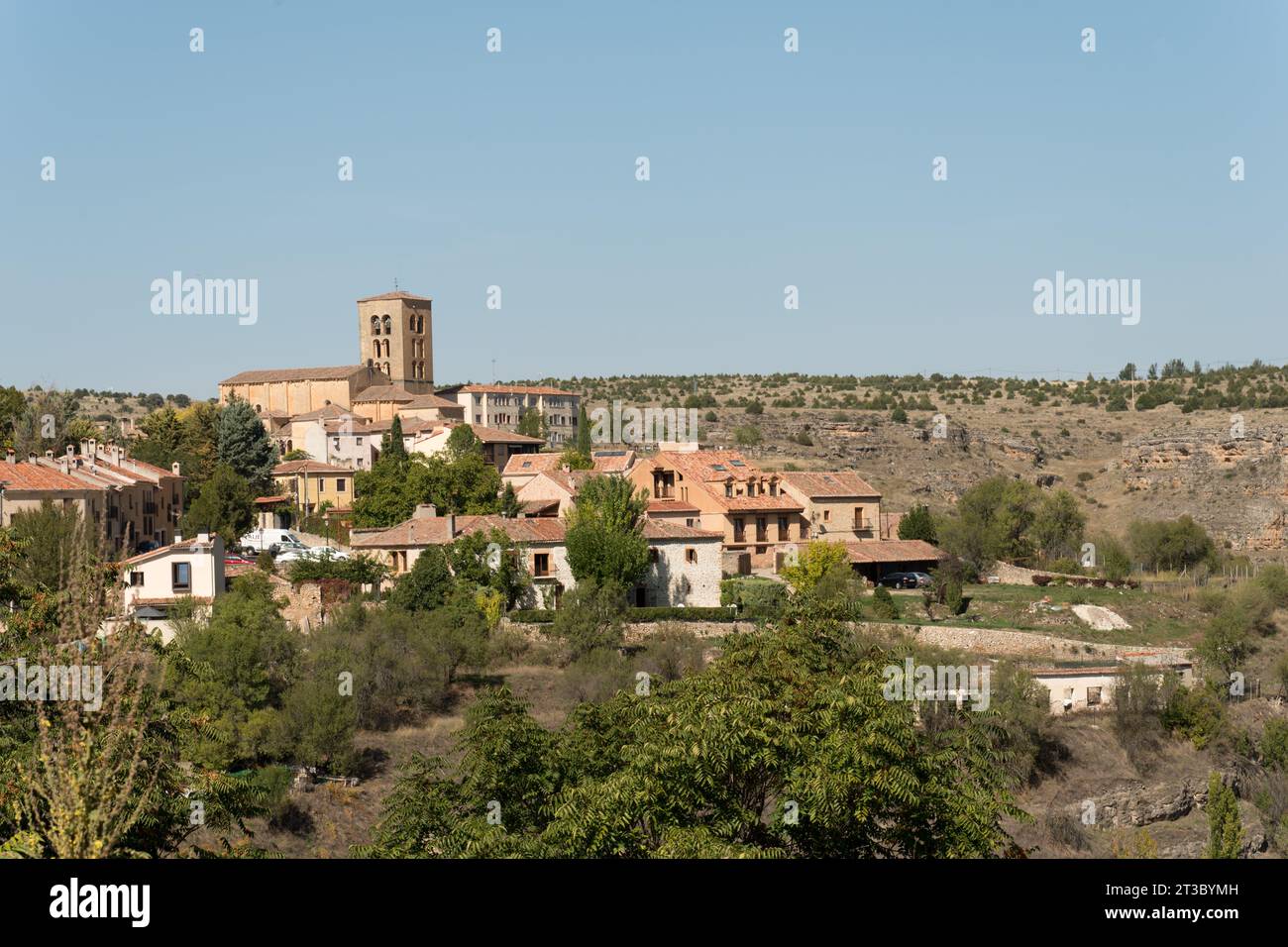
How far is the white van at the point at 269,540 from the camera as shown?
159 ft

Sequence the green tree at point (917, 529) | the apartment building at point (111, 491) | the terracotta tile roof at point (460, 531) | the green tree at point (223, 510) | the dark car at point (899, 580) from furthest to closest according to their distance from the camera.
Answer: the green tree at point (917, 529)
the green tree at point (223, 510)
the dark car at point (899, 580)
the terracotta tile roof at point (460, 531)
the apartment building at point (111, 491)

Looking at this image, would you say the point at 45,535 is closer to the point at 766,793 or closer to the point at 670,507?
the point at 670,507

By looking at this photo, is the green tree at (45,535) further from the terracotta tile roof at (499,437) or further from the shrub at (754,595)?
the terracotta tile roof at (499,437)

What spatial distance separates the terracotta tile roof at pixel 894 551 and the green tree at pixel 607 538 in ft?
29.5

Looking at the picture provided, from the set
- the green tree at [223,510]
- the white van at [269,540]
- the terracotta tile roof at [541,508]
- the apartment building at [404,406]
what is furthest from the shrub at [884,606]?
the apartment building at [404,406]

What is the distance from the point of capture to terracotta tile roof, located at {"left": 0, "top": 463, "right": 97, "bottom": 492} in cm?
4078

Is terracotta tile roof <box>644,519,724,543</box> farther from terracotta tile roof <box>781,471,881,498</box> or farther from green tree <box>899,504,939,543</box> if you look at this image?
green tree <box>899,504,939,543</box>

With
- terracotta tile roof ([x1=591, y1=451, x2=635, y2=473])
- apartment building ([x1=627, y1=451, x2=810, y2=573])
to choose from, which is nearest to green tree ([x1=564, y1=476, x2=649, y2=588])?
apartment building ([x1=627, y1=451, x2=810, y2=573])

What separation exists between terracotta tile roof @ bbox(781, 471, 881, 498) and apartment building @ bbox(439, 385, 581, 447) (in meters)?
32.6

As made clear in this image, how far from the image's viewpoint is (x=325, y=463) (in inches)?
2697

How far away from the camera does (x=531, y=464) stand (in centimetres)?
6072

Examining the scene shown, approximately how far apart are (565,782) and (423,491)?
32.7 metres

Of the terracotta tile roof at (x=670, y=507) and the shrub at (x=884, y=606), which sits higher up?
the terracotta tile roof at (x=670, y=507)
